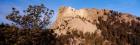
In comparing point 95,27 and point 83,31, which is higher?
point 95,27

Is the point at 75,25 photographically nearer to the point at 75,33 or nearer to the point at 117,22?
the point at 75,33

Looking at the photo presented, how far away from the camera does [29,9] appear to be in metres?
32.9

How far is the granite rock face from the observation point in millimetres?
33594

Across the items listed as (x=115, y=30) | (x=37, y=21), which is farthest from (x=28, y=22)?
(x=115, y=30)

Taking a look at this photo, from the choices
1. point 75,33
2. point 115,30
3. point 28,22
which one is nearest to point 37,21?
point 28,22

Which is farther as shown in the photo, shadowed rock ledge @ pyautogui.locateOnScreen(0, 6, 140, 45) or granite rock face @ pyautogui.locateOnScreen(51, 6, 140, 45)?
granite rock face @ pyautogui.locateOnScreen(51, 6, 140, 45)

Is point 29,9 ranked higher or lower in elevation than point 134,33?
higher

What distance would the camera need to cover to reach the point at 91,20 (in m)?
35.2

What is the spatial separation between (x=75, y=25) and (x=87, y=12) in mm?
1957

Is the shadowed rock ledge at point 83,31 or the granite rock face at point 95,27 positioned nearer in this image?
the shadowed rock ledge at point 83,31

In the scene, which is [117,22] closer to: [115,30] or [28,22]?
[115,30]

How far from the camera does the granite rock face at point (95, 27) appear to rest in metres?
33.6

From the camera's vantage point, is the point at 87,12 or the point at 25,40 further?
the point at 87,12

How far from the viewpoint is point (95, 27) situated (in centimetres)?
3438
